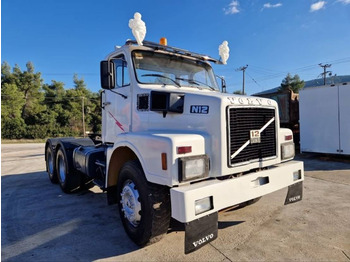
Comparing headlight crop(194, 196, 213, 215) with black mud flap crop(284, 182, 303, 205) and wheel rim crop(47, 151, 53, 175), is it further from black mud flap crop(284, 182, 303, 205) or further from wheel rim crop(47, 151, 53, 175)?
wheel rim crop(47, 151, 53, 175)

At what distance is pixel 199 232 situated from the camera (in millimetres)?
2373

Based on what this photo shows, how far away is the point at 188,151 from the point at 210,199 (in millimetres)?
523

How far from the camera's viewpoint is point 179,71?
3896 mm

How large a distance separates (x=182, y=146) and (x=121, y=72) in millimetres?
1942

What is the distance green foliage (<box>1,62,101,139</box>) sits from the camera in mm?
35000

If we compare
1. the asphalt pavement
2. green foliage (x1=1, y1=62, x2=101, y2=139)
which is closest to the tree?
green foliage (x1=1, y1=62, x2=101, y2=139)

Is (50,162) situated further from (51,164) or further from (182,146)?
(182,146)

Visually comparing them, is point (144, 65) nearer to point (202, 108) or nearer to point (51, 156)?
point (202, 108)

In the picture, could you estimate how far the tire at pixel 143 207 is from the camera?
2.69 m

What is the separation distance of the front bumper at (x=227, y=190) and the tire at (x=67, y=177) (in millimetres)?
3758

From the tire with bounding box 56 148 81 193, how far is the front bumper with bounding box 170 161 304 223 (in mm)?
3758

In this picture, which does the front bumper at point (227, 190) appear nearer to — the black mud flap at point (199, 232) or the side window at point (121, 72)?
the black mud flap at point (199, 232)

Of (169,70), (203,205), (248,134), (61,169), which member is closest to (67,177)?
(61,169)

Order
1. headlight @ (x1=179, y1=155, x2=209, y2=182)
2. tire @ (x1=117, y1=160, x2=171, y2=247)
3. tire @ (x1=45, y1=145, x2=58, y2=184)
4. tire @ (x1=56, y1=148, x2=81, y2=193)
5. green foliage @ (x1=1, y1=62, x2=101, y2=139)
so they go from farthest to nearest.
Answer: green foliage @ (x1=1, y1=62, x2=101, y2=139), tire @ (x1=45, y1=145, x2=58, y2=184), tire @ (x1=56, y1=148, x2=81, y2=193), tire @ (x1=117, y1=160, x2=171, y2=247), headlight @ (x1=179, y1=155, x2=209, y2=182)
